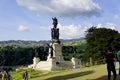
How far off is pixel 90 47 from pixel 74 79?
57.8 m

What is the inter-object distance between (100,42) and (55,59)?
19.4m

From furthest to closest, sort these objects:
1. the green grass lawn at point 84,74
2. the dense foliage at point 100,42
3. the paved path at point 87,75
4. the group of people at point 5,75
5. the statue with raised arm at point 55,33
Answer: the dense foliage at point 100,42 → the statue with raised arm at point 55,33 → the green grass lawn at point 84,74 → the paved path at point 87,75 → the group of people at point 5,75

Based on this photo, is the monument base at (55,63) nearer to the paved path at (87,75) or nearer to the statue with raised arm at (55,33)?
the statue with raised arm at (55,33)

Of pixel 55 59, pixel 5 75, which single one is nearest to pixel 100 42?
pixel 55 59

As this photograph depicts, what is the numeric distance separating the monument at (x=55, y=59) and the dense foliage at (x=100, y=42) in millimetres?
10127

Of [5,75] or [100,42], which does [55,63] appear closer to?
[100,42]

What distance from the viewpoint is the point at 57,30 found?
75875 mm

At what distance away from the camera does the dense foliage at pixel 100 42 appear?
8381cm

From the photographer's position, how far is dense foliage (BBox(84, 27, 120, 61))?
275 ft

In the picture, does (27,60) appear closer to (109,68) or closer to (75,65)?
(75,65)

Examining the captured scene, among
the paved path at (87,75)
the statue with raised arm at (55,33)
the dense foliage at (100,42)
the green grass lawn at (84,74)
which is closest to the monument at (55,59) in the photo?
the statue with raised arm at (55,33)

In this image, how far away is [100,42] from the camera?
85750 mm

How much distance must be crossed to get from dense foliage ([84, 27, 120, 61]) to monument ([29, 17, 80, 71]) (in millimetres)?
10127

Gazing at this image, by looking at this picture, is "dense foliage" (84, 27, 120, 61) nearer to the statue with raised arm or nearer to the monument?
the monument
